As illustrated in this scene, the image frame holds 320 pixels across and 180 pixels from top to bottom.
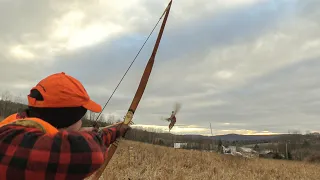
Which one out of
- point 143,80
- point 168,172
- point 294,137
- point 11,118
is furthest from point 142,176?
point 294,137

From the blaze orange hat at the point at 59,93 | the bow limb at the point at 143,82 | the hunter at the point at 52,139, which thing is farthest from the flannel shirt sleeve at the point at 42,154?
the bow limb at the point at 143,82

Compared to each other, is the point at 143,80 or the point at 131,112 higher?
the point at 143,80

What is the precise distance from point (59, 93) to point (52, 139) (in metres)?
0.27

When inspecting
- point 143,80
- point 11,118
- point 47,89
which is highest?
point 143,80

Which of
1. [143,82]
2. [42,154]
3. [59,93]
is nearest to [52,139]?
[42,154]

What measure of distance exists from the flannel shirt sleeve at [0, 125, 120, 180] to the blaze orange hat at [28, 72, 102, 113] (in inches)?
7.0

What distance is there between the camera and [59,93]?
195 centimetres

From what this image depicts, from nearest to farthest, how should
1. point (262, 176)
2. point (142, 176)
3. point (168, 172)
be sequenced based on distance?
point (142, 176)
point (168, 172)
point (262, 176)

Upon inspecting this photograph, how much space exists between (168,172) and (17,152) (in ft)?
32.9

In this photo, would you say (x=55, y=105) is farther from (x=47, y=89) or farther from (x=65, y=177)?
(x=65, y=177)

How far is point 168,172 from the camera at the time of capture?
11492 millimetres

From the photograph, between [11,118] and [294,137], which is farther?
[294,137]

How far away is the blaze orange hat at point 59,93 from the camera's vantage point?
6.41 feet

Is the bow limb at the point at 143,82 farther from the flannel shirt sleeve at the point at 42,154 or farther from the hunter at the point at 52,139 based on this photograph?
the flannel shirt sleeve at the point at 42,154
